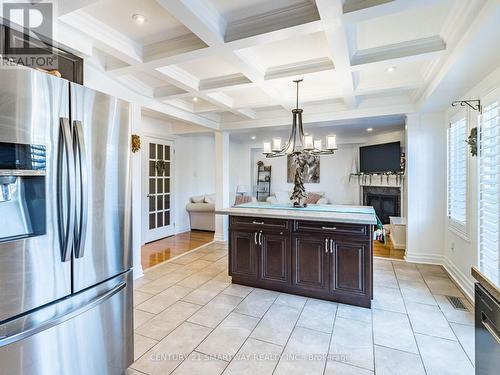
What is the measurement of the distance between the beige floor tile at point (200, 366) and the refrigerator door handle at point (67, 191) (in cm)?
→ 114

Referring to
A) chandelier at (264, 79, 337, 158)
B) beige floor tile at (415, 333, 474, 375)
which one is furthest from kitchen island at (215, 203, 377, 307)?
chandelier at (264, 79, 337, 158)

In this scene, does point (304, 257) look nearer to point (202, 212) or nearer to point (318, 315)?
point (318, 315)

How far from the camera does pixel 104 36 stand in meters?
2.27

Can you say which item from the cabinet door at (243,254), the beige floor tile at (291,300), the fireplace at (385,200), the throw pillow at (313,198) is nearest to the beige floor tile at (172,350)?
the beige floor tile at (291,300)

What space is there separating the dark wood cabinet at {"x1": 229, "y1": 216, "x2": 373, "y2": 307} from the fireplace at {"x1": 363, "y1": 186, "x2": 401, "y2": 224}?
459 centimetres

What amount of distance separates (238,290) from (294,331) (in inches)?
39.9

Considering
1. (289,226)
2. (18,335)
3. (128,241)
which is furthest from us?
(289,226)

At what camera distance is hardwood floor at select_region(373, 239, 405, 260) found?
4.59 metres

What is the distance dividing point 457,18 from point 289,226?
7.43 ft

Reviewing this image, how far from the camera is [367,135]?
696 cm

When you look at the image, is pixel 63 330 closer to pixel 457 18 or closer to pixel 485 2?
pixel 485 2

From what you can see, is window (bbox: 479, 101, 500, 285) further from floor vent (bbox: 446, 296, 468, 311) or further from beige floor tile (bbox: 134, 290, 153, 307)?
beige floor tile (bbox: 134, 290, 153, 307)

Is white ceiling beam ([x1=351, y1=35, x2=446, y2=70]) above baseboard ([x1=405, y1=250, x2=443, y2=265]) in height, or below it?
above

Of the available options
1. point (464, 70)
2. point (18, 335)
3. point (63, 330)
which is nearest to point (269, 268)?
point (63, 330)
